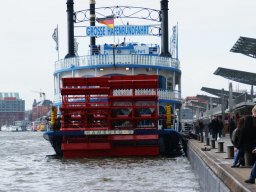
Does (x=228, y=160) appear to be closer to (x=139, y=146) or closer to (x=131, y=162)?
(x=131, y=162)

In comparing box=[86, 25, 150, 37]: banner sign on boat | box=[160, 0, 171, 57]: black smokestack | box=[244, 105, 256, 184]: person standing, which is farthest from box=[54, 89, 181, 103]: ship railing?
box=[244, 105, 256, 184]: person standing

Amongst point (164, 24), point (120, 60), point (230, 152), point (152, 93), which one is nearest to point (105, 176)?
point (230, 152)

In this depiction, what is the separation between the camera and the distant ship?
79.9 feet

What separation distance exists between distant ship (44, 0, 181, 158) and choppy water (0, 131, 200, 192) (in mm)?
857

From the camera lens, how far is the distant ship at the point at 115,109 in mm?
24359

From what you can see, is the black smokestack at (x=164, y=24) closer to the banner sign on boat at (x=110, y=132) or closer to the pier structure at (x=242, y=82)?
the pier structure at (x=242, y=82)

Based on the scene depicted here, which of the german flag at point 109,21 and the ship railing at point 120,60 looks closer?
the ship railing at point 120,60

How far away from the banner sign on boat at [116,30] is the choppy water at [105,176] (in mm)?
9993

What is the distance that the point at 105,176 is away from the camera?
1842 cm

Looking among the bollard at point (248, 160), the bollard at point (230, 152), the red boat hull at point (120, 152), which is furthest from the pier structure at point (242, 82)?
the bollard at point (248, 160)

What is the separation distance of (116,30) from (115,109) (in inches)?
307

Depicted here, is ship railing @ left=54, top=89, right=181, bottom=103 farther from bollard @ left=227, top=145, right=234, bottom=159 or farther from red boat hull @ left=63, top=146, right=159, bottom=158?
bollard @ left=227, top=145, right=234, bottom=159

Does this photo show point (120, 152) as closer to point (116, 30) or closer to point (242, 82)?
point (116, 30)

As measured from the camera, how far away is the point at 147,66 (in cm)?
2923
